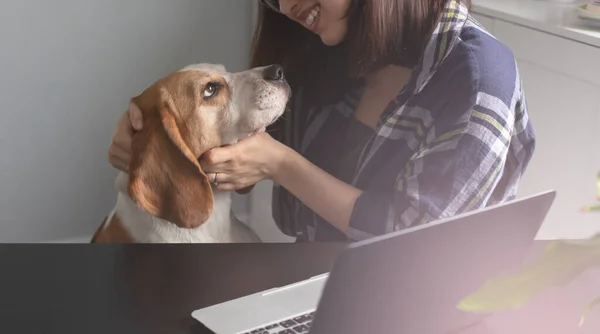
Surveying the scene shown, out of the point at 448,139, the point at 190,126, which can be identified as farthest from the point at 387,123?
the point at 190,126

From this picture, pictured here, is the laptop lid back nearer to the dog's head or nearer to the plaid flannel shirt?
the plaid flannel shirt

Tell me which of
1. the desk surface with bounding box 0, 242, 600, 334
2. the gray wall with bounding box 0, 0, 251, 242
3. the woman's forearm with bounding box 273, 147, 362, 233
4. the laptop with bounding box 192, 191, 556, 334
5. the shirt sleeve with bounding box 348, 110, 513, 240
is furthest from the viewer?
the gray wall with bounding box 0, 0, 251, 242

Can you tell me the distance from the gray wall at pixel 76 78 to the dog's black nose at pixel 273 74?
105 centimetres

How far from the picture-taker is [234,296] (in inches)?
37.3

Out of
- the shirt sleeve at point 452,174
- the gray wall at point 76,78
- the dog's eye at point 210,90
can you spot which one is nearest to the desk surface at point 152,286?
the shirt sleeve at point 452,174

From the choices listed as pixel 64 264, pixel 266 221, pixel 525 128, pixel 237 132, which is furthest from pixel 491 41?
pixel 266 221

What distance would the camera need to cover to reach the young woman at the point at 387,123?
4.08ft

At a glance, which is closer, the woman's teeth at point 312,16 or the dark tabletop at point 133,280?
the dark tabletop at point 133,280

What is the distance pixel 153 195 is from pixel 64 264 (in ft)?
0.87

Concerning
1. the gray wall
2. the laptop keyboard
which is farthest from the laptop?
the gray wall

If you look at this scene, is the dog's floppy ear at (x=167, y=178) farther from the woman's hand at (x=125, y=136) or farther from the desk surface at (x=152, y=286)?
the desk surface at (x=152, y=286)

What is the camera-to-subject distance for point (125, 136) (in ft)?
4.38

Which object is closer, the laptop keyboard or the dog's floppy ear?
the laptop keyboard

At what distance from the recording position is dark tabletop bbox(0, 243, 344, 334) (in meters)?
0.89
